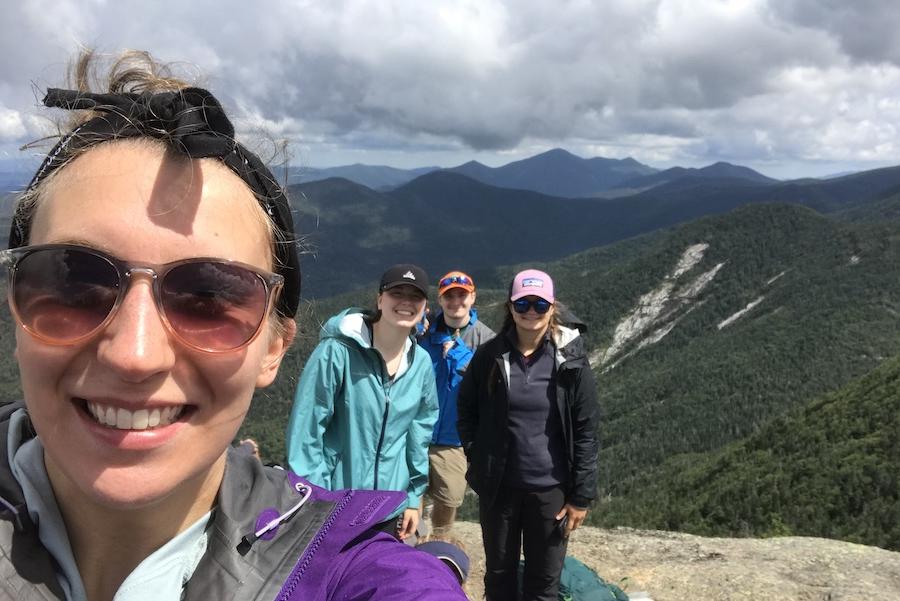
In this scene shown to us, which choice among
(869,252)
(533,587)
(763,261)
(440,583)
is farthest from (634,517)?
(763,261)

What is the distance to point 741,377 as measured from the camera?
371 ft

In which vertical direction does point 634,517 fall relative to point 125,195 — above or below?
below

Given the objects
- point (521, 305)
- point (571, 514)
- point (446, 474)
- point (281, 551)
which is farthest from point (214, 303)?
point (446, 474)

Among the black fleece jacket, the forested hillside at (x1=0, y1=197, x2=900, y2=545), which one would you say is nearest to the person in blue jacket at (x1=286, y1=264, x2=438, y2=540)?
the forested hillside at (x1=0, y1=197, x2=900, y2=545)

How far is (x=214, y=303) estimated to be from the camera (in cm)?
170

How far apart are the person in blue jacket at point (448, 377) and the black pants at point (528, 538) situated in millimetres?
1242

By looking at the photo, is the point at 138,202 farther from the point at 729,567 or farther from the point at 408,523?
the point at 729,567

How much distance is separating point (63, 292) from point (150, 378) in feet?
1.21

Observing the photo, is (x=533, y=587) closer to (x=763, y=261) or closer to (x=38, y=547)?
(x=38, y=547)

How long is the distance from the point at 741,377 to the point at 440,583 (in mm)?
127273

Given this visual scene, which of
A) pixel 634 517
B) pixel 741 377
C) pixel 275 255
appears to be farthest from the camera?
pixel 741 377

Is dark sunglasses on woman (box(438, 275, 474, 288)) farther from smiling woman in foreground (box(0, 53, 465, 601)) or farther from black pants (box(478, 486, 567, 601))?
smiling woman in foreground (box(0, 53, 465, 601))

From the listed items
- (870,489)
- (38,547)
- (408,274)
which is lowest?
(870,489)

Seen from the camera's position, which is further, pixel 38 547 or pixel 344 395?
pixel 344 395
